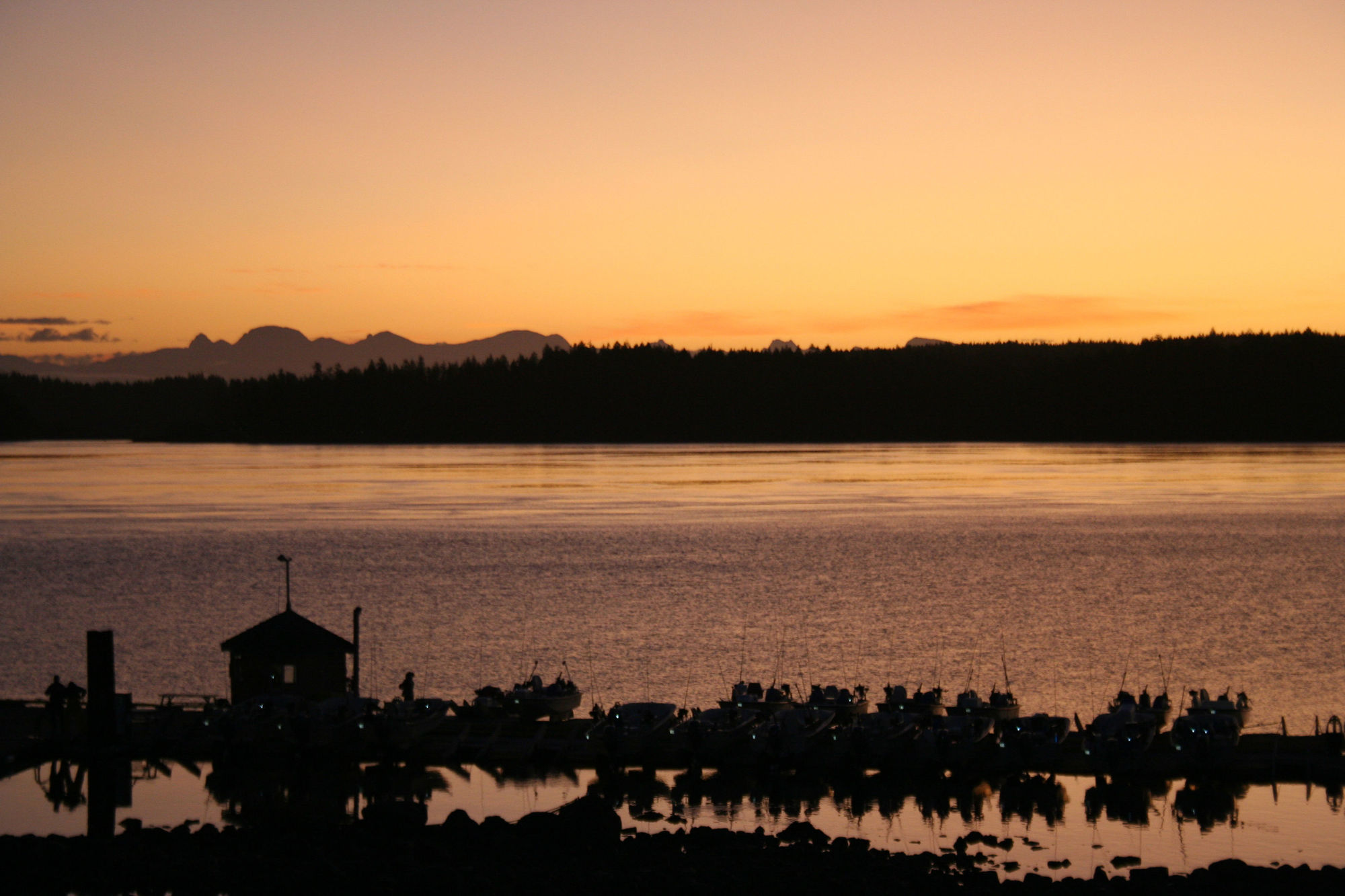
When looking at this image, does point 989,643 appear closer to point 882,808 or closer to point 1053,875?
point 882,808

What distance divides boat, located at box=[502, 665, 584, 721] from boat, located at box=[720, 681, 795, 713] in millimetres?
3565

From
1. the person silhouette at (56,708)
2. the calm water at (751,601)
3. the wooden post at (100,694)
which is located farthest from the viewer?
the person silhouette at (56,708)

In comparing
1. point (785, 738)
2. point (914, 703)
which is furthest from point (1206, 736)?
point (785, 738)

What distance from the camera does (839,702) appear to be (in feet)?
101

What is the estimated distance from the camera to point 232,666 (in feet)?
99.5

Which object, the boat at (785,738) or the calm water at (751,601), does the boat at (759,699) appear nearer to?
the boat at (785,738)

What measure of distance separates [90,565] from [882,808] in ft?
186

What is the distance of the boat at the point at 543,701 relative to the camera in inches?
1211

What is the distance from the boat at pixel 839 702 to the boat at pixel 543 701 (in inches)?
218

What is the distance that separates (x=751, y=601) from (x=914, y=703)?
26.1 m

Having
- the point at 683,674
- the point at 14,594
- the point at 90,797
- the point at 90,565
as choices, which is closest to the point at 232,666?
the point at 90,797

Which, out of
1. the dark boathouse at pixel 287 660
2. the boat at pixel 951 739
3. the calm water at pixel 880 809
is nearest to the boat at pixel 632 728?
the calm water at pixel 880 809

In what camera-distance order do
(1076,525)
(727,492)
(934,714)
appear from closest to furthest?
(934,714)
(1076,525)
(727,492)

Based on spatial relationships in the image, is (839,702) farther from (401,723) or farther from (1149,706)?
(401,723)
